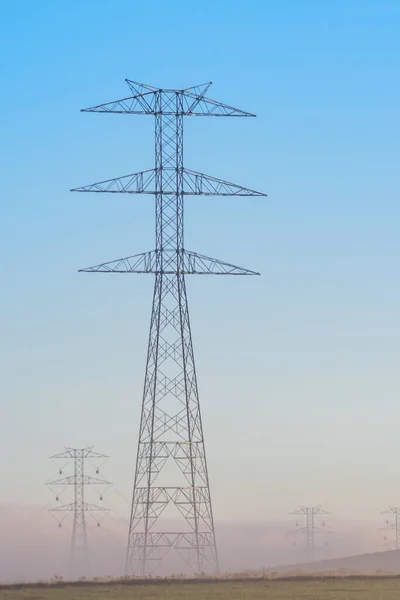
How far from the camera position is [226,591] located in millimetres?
82500

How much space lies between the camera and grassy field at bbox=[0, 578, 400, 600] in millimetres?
78438

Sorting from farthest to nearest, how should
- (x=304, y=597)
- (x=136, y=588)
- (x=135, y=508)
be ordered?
(x=135, y=508) → (x=136, y=588) → (x=304, y=597)

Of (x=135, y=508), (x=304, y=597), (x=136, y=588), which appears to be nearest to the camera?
(x=304, y=597)

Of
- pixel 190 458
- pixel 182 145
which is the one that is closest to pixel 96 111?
pixel 182 145

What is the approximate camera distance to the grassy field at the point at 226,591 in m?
78.4

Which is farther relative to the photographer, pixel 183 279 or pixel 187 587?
pixel 183 279

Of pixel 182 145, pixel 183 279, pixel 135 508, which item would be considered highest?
pixel 182 145

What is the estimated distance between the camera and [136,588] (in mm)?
85750

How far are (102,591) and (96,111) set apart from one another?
1326 inches

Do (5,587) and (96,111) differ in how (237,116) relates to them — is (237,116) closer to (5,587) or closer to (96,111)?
(96,111)

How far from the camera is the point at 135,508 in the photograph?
3841 inches

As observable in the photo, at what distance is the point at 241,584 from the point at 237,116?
105ft

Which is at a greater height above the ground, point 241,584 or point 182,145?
point 182,145

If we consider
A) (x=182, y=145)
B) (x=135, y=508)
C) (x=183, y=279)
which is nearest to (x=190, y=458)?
(x=135, y=508)
